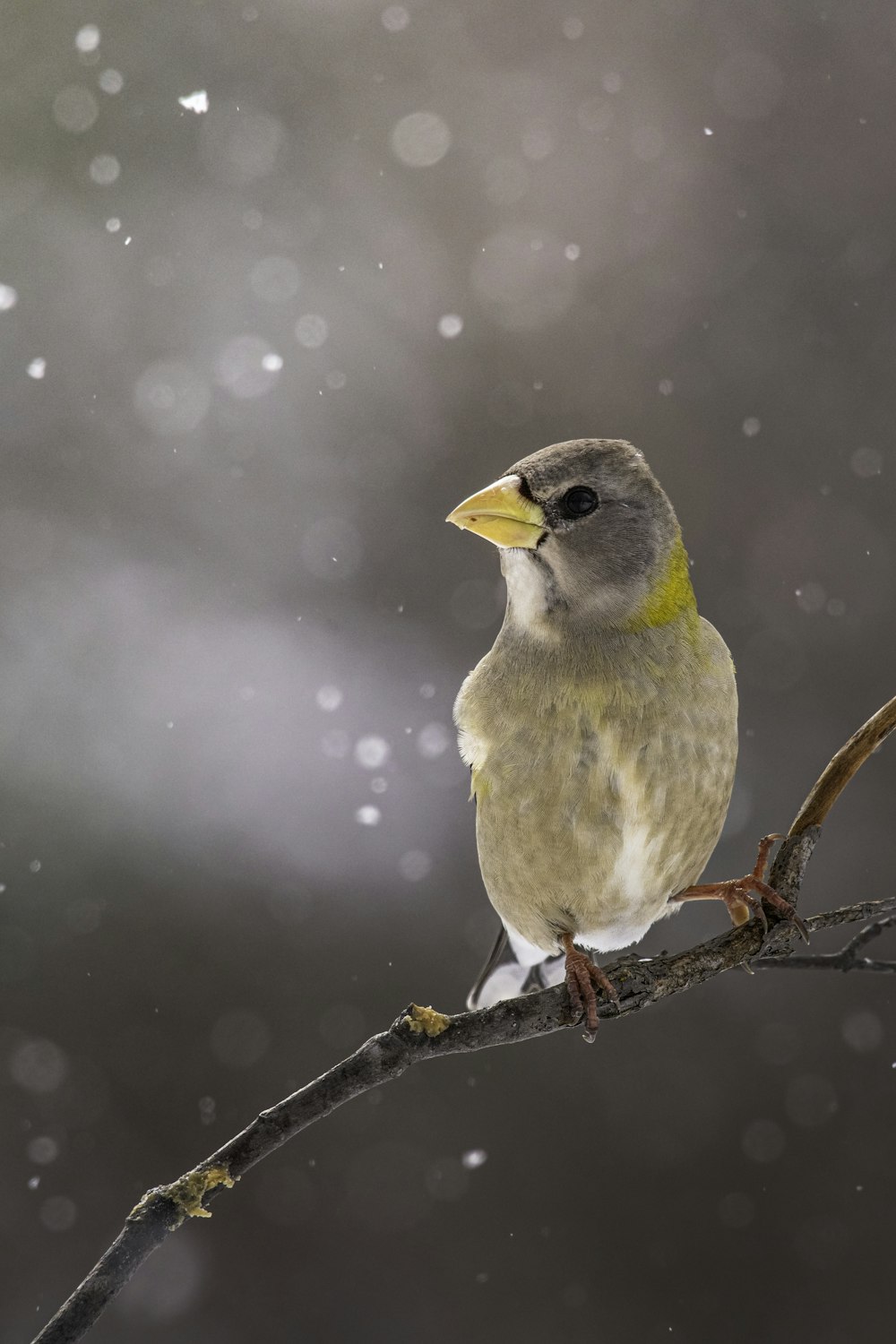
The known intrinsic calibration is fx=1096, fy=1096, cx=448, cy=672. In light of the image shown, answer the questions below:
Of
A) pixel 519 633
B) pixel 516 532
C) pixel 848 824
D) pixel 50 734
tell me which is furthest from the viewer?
pixel 50 734

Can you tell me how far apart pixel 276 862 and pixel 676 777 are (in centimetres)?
166

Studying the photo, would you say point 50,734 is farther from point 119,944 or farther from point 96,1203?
point 96,1203

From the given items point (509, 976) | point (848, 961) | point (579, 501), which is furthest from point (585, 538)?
point (509, 976)

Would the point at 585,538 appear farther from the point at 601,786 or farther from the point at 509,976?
the point at 509,976

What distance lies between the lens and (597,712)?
3.33 ft

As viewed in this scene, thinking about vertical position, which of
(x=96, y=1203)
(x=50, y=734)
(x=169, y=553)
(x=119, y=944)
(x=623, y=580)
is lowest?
(x=623, y=580)

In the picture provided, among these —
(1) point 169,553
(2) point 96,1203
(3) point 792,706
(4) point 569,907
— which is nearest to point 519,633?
(4) point 569,907

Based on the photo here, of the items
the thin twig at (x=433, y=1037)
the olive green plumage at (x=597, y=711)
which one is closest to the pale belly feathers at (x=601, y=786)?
the olive green plumage at (x=597, y=711)

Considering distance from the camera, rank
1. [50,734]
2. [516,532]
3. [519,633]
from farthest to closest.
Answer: [50,734], [519,633], [516,532]

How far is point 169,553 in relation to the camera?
99.5 inches

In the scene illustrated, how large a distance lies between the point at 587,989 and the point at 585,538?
0.41 metres

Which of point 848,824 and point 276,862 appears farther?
point 276,862

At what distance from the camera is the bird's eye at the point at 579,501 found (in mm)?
1009

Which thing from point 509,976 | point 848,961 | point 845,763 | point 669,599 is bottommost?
point 848,961
